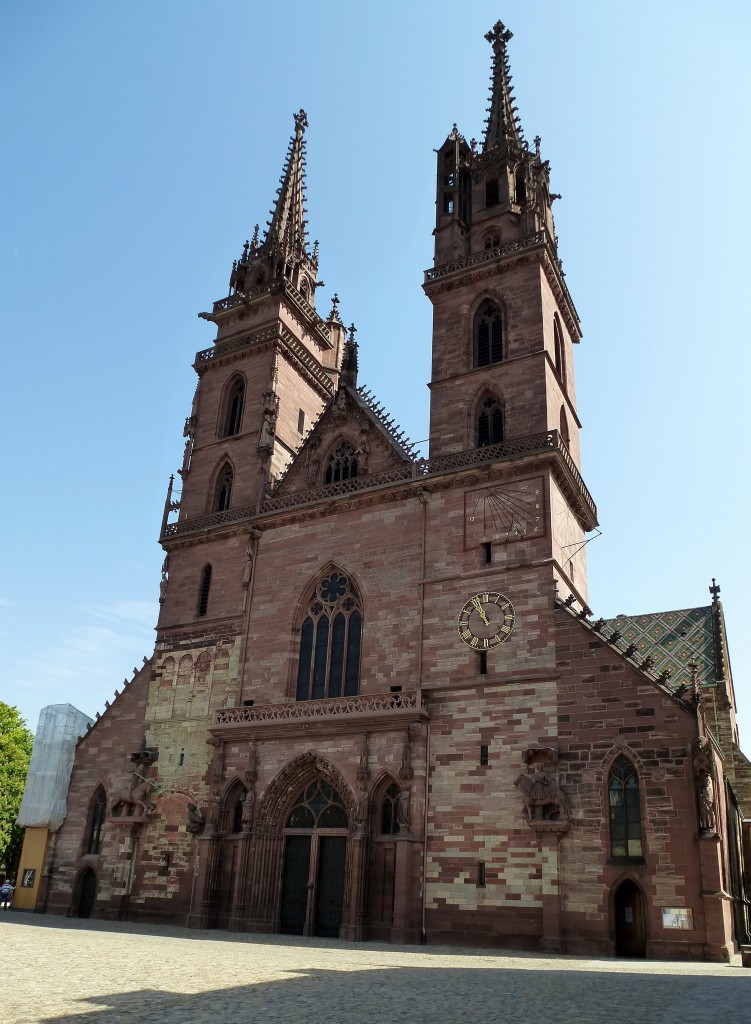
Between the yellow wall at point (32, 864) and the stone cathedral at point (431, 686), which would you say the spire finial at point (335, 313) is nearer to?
the stone cathedral at point (431, 686)

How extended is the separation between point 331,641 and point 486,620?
16.3 feet

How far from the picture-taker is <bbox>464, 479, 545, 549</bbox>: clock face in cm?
2267

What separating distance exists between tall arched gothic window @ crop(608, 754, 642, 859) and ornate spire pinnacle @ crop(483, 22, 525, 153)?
22440 mm

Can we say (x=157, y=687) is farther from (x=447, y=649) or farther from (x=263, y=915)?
(x=447, y=649)

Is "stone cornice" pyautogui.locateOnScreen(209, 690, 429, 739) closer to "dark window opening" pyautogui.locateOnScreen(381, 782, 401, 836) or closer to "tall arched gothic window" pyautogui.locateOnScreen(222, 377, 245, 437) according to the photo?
"dark window opening" pyautogui.locateOnScreen(381, 782, 401, 836)

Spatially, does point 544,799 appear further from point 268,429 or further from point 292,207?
point 292,207

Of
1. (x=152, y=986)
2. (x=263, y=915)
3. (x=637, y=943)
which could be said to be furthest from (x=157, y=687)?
(x=152, y=986)

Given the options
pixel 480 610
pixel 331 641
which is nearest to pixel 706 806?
pixel 480 610

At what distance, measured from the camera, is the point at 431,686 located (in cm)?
2195

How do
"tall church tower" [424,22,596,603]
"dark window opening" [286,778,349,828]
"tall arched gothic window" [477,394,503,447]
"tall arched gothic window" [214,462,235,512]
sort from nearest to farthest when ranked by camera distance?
"dark window opening" [286,778,349,828], "tall church tower" [424,22,596,603], "tall arched gothic window" [477,394,503,447], "tall arched gothic window" [214,462,235,512]

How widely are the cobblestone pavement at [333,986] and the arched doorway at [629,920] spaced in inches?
78.2

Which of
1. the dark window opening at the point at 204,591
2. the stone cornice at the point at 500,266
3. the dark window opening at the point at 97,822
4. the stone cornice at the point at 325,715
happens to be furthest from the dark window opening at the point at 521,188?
the dark window opening at the point at 97,822

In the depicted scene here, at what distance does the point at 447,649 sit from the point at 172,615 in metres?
10.5

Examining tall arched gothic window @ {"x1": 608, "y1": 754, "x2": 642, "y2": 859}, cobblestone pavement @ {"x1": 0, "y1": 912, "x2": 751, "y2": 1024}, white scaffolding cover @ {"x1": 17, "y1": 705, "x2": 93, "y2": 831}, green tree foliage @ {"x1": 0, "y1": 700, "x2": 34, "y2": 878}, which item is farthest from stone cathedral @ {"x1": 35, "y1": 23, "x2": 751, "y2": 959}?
green tree foliage @ {"x1": 0, "y1": 700, "x2": 34, "y2": 878}
